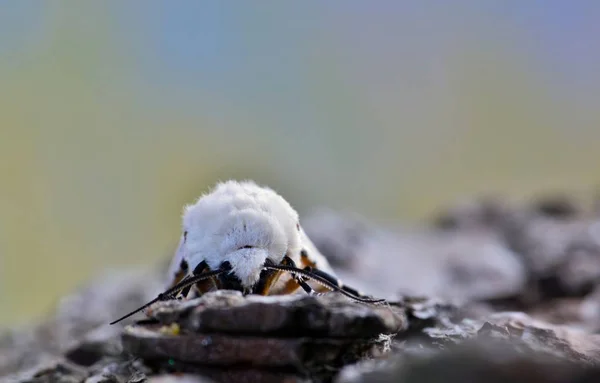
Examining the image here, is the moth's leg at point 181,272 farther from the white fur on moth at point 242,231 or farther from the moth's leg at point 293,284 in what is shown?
the moth's leg at point 293,284

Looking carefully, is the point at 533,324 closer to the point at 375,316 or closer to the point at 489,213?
the point at 375,316

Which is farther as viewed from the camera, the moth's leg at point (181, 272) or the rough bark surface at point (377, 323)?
the moth's leg at point (181, 272)

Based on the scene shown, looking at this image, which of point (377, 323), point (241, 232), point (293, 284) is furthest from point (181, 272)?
point (377, 323)

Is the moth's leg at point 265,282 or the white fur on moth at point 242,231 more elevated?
the white fur on moth at point 242,231

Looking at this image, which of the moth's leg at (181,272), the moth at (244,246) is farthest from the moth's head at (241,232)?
the moth's leg at (181,272)

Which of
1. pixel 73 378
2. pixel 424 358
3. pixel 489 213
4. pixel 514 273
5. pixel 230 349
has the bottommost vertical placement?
pixel 424 358

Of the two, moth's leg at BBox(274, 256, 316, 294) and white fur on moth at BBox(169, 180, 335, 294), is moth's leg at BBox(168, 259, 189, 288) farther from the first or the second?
moth's leg at BBox(274, 256, 316, 294)

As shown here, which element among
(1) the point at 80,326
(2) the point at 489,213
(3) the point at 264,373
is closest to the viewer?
(3) the point at 264,373

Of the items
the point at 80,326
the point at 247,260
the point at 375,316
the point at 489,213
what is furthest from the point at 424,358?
the point at 489,213
